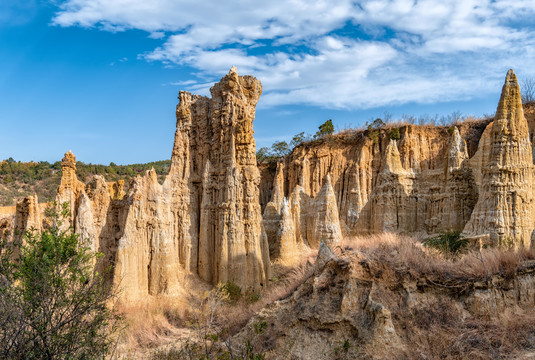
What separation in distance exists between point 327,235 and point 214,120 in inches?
460

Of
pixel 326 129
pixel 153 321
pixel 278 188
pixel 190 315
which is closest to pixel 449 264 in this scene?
pixel 190 315

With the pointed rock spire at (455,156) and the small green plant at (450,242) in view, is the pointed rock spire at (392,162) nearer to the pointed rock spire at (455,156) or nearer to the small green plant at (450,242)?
the pointed rock spire at (455,156)

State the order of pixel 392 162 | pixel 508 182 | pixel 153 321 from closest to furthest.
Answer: pixel 153 321
pixel 508 182
pixel 392 162

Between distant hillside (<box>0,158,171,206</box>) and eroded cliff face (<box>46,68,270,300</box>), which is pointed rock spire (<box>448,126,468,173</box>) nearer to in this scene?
eroded cliff face (<box>46,68,270,300</box>)

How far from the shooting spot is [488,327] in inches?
391

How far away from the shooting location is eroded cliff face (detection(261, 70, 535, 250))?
1981cm

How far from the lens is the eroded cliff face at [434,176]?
19812 millimetres

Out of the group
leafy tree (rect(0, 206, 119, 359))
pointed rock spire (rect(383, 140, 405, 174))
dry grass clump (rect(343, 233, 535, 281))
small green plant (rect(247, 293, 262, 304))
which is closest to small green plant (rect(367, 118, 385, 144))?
pointed rock spire (rect(383, 140, 405, 174))

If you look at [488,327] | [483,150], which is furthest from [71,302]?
[483,150]

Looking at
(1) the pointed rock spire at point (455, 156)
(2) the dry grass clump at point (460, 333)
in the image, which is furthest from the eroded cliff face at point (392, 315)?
(1) the pointed rock spire at point (455, 156)

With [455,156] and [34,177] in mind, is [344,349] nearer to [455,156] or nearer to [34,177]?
[455,156]

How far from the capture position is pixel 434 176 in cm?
2909

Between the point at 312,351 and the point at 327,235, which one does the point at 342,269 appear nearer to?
the point at 312,351

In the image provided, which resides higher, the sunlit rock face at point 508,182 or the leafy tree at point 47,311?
the sunlit rock face at point 508,182
